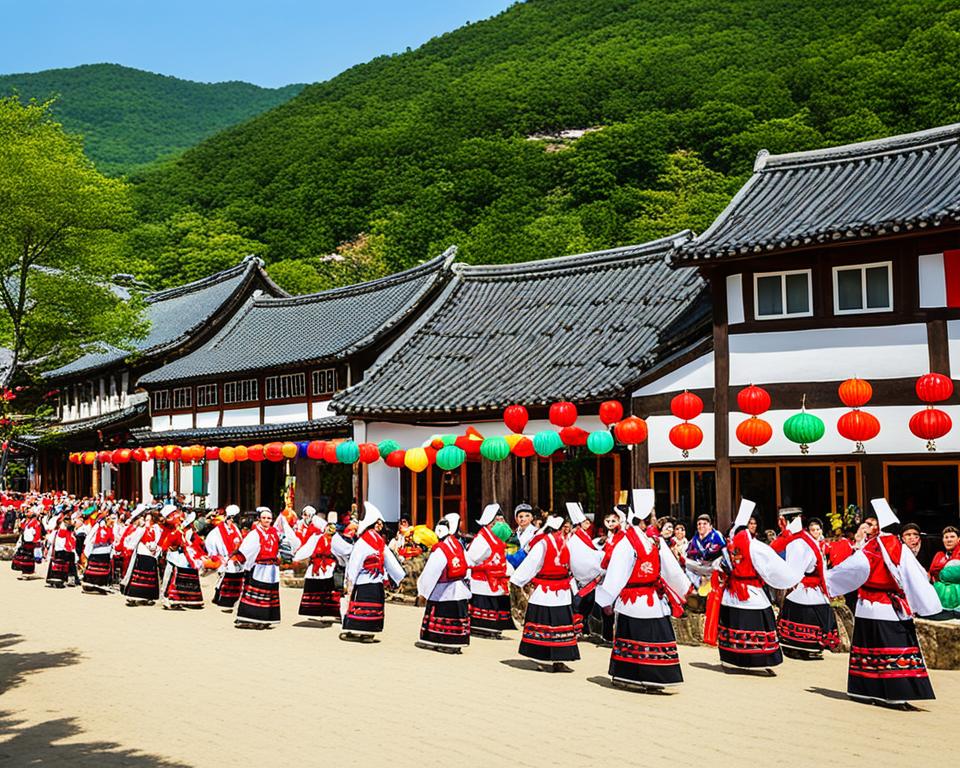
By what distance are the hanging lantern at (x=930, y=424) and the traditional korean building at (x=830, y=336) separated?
1233mm

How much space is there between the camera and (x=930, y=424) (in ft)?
53.5

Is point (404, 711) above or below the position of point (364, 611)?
below

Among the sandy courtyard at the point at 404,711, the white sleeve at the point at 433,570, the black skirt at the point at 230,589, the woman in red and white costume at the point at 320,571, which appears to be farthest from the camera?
the black skirt at the point at 230,589

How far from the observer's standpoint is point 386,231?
73.7m

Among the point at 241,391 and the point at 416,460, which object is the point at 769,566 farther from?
the point at 241,391

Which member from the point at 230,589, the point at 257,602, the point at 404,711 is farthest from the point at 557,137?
the point at 404,711

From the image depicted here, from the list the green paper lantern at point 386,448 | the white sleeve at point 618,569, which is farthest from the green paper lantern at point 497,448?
the white sleeve at point 618,569

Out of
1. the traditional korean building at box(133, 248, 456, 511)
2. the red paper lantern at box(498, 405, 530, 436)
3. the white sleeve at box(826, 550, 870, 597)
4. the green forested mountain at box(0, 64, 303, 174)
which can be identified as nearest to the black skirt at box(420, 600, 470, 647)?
the white sleeve at box(826, 550, 870, 597)

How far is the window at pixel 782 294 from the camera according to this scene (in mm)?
18855

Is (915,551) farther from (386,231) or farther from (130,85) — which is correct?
(130,85)

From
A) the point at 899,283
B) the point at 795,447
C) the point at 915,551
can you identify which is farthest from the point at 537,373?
the point at 915,551

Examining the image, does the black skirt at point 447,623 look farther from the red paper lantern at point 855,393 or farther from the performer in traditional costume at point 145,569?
the performer in traditional costume at point 145,569

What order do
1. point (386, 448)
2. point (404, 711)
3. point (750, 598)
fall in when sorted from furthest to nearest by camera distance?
point (386, 448) < point (750, 598) < point (404, 711)

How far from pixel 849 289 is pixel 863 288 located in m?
0.23
